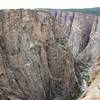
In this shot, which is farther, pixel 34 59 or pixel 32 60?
pixel 34 59

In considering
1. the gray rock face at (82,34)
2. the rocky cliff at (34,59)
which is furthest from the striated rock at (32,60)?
the gray rock face at (82,34)

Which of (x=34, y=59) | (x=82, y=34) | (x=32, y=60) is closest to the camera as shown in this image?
(x=32, y=60)

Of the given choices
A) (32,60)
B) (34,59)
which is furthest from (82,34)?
(32,60)

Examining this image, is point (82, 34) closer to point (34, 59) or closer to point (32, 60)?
point (34, 59)

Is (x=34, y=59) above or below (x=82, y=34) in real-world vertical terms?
above

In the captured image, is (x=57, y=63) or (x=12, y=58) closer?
(x=12, y=58)

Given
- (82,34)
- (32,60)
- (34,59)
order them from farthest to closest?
(82,34) < (34,59) < (32,60)

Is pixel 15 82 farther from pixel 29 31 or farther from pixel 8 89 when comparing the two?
pixel 29 31

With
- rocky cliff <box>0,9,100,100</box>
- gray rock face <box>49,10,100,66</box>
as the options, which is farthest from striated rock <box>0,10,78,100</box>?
gray rock face <box>49,10,100,66</box>

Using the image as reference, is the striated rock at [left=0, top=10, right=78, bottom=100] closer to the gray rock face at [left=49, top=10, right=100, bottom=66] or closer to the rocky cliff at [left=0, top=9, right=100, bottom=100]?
the rocky cliff at [left=0, top=9, right=100, bottom=100]

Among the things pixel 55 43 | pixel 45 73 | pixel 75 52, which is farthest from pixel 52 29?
pixel 75 52
